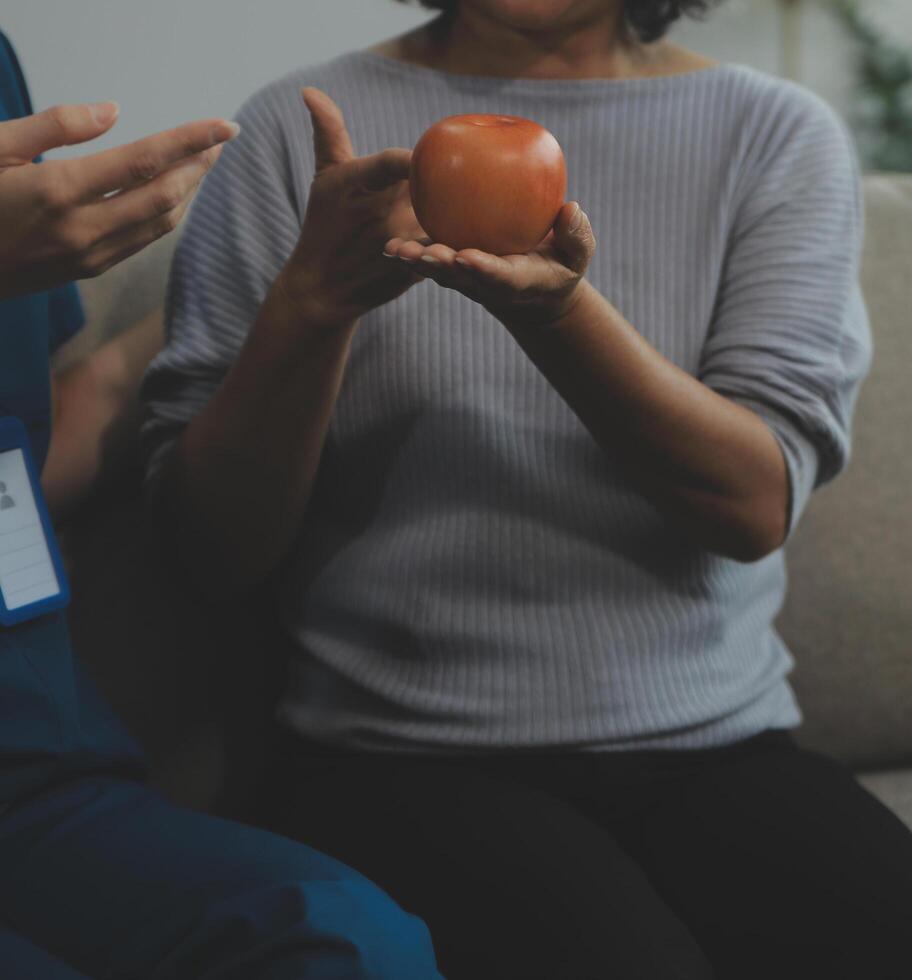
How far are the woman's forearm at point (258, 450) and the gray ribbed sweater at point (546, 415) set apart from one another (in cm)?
5

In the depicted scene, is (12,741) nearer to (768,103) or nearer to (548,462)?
(548,462)

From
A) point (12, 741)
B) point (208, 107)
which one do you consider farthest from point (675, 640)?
point (208, 107)

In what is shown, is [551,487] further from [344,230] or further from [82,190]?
[82,190]

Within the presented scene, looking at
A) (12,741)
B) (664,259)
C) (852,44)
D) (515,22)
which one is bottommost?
(852,44)

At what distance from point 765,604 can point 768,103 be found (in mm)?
421

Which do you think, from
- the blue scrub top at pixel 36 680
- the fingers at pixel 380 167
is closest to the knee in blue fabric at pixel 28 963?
the blue scrub top at pixel 36 680

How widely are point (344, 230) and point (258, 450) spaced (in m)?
0.19

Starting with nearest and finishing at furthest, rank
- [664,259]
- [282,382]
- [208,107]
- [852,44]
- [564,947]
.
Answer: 1. [564,947]
2. [282,382]
3. [664,259]
4. [208,107]
5. [852,44]

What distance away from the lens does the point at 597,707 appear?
33.6 inches

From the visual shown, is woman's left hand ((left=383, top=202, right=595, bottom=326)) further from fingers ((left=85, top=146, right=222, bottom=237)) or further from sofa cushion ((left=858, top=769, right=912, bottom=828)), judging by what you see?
sofa cushion ((left=858, top=769, right=912, bottom=828))

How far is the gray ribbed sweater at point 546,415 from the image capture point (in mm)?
869

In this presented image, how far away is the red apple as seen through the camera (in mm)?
709

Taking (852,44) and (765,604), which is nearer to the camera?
(765,604)

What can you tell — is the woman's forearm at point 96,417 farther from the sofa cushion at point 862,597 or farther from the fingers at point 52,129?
the sofa cushion at point 862,597
